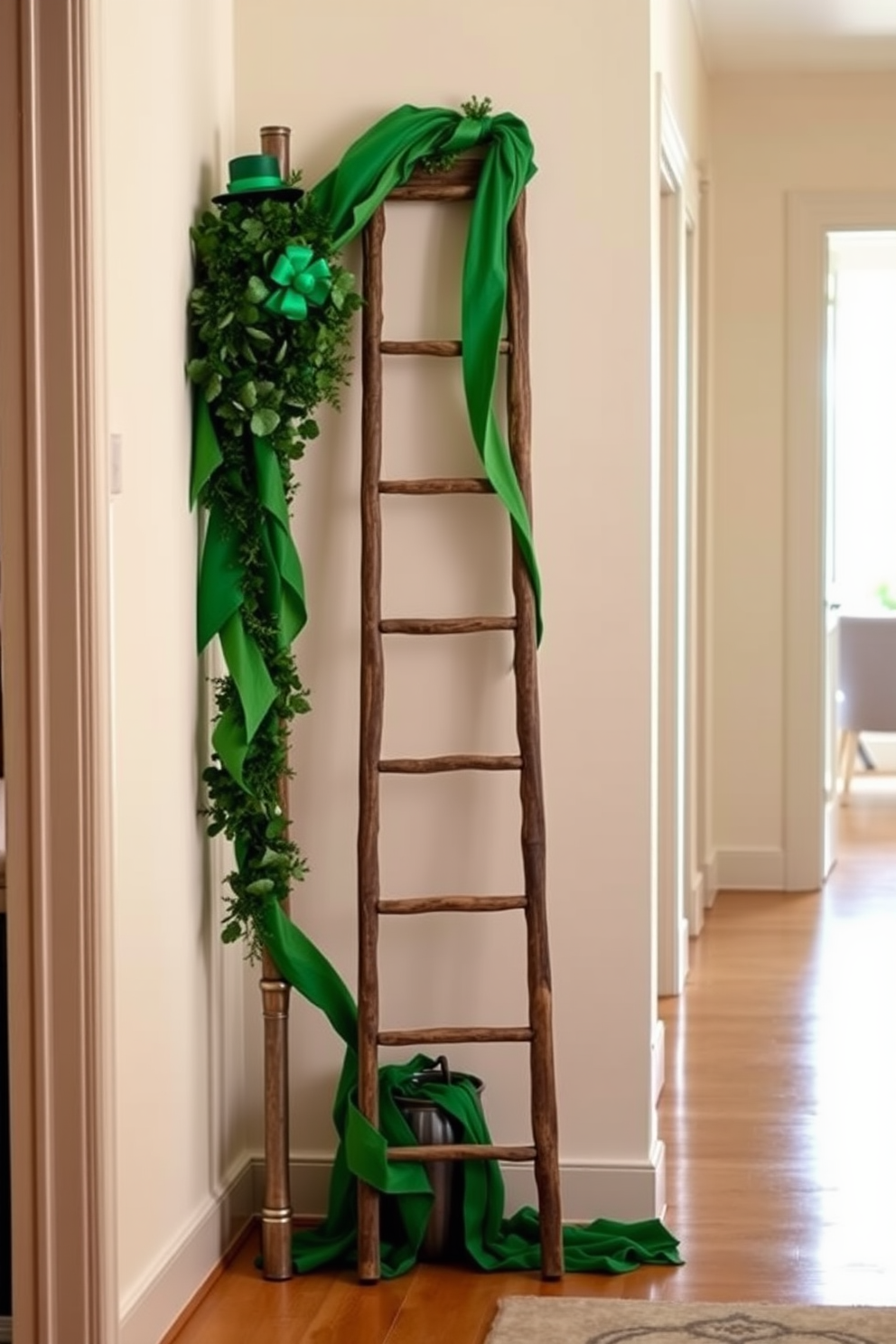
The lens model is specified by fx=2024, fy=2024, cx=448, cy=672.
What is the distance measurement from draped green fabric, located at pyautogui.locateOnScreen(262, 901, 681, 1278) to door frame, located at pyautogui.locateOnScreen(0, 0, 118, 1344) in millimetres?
716

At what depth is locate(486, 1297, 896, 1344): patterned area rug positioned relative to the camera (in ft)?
10.8

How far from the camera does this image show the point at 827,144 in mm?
7320

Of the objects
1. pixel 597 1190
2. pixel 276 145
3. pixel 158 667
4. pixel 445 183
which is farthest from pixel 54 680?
pixel 597 1190

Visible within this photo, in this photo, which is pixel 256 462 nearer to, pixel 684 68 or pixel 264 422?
pixel 264 422

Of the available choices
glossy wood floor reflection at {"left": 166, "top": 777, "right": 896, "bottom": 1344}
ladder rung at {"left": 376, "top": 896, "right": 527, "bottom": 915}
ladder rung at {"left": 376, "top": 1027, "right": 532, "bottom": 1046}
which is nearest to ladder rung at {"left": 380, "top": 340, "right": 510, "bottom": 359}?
ladder rung at {"left": 376, "top": 896, "right": 527, "bottom": 915}

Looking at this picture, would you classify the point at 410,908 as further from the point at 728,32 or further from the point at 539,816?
the point at 728,32

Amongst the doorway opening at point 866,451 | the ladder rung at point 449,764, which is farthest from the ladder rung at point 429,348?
the doorway opening at point 866,451

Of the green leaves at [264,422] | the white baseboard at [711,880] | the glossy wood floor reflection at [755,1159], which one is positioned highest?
the green leaves at [264,422]

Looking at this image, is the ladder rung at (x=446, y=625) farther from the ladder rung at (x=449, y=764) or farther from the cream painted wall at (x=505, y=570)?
the ladder rung at (x=449, y=764)

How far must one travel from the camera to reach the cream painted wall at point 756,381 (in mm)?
7316

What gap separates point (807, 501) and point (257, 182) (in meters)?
4.17

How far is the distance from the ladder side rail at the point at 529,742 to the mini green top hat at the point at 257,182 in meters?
0.44

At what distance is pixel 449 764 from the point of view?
12.2 ft

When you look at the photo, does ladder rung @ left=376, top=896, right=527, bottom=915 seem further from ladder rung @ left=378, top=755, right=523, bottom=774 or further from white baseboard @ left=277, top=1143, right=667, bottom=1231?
white baseboard @ left=277, top=1143, right=667, bottom=1231
